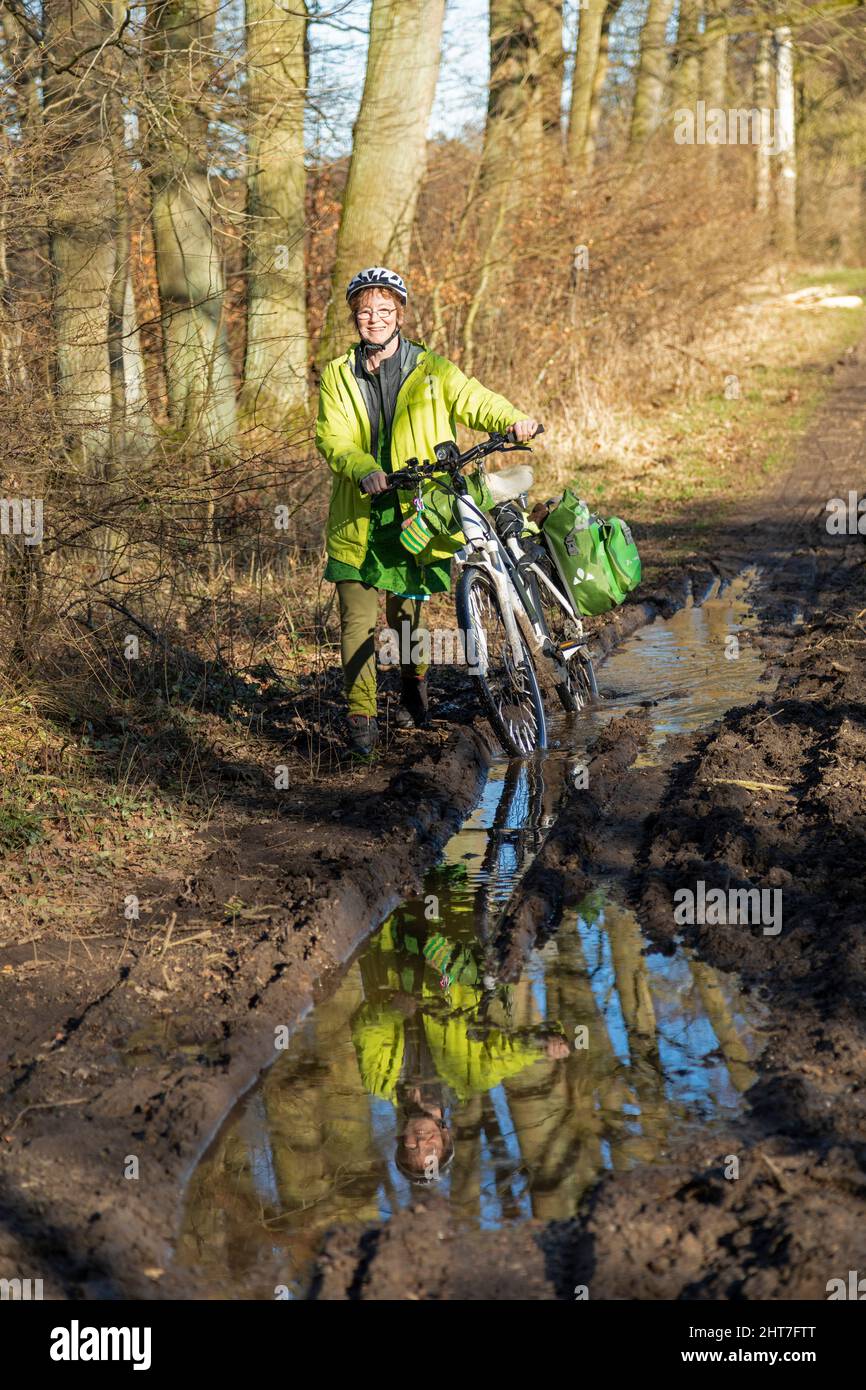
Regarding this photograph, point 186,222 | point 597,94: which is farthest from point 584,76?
point 186,222

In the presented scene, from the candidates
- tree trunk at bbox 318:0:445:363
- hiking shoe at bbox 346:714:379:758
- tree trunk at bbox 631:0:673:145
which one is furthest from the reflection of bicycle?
tree trunk at bbox 631:0:673:145

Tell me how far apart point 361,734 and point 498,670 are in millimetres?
780

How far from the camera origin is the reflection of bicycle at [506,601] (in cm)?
764

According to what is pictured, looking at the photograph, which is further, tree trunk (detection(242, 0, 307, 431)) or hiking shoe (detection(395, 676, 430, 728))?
tree trunk (detection(242, 0, 307, 431))

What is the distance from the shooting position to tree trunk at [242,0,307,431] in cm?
1087

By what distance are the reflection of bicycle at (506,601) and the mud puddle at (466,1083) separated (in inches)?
58.4

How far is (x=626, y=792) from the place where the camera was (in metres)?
7.29

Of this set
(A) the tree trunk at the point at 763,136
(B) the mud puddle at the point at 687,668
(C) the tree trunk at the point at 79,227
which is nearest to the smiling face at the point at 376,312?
(C) the tree trunk at the point at 79,227

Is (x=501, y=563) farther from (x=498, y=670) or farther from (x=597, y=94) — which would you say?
(x=597, y=94)
